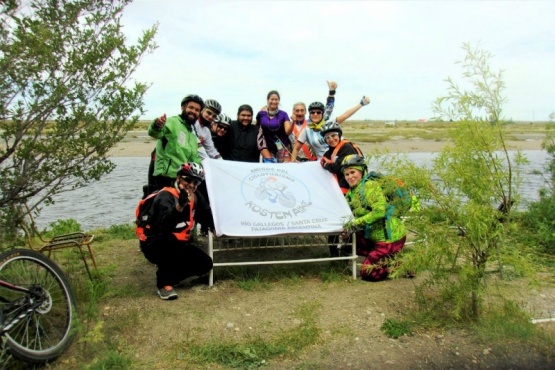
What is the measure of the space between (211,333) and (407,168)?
2.50 metres

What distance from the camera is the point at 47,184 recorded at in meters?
4.48

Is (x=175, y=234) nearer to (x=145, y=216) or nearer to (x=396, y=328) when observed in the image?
(x=145, y=216)

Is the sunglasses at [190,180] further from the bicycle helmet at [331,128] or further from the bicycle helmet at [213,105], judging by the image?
the bicycle helmet at [331,128]

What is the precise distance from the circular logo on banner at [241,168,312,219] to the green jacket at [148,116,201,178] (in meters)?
0.87

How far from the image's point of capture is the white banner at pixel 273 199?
5.50 metres

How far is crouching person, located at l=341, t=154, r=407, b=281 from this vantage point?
556 centimetres

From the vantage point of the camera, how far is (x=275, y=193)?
6.02 meters

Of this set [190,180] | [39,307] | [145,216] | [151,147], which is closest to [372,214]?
[190,180]

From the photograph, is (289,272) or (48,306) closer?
(48,306)

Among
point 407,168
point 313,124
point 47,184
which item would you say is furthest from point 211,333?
point 313,124

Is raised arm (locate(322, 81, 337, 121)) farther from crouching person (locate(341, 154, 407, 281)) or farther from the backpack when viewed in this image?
the backpack

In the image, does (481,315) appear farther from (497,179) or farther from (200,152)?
(200,152)

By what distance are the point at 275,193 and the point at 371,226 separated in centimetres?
133

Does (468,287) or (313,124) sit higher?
(313,124)
